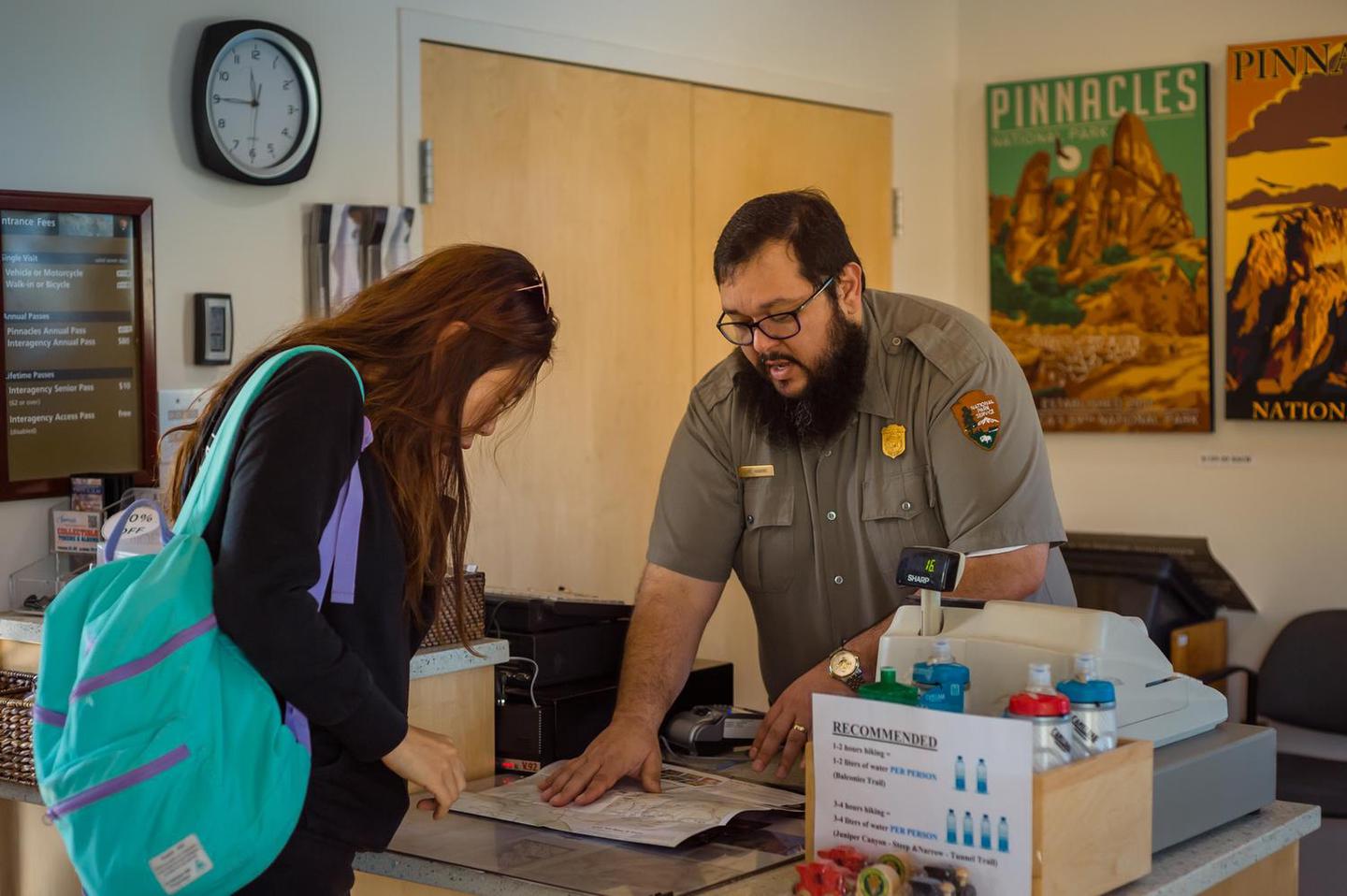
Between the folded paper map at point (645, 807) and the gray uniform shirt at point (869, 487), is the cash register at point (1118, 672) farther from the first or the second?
the gray uniform shirt at point (869, 487)

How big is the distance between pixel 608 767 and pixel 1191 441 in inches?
115

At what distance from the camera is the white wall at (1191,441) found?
422 centimetres

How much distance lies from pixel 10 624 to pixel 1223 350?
3386 mm

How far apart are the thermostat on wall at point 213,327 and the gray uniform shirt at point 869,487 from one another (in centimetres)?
102

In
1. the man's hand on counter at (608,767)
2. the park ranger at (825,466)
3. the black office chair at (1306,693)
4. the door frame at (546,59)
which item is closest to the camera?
the man's hand on counter at (608,767)

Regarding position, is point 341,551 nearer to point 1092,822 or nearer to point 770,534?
point 1092,822

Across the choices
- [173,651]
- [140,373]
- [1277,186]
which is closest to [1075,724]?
[173,651]

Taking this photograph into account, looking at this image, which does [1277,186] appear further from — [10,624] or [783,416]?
[10,624]

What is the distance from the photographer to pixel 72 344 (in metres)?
2.80

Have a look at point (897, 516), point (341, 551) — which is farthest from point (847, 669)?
point (341, 551)

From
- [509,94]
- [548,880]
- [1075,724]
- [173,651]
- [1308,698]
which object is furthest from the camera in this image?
[1308,698]

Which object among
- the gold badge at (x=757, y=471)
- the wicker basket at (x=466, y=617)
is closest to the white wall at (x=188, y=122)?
the wicker basket at (x=466, y=617)

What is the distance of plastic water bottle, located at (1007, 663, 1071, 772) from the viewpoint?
1443 millimetres

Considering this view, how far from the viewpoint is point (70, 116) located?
9.12 feet
